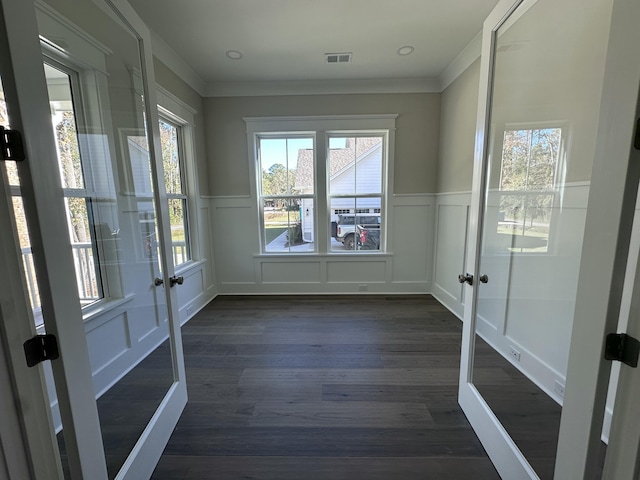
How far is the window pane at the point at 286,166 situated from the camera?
3.65 m

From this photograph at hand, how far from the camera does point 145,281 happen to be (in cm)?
170

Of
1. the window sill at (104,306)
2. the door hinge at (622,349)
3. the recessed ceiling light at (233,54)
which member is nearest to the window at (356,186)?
the recessed ceiling light at (233,54)

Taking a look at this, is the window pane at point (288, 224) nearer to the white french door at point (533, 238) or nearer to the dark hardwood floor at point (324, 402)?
the dark hardwood floor at point (324, 402)

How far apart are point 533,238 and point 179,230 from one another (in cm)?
339

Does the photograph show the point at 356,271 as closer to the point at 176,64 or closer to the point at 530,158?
the point at 530,158

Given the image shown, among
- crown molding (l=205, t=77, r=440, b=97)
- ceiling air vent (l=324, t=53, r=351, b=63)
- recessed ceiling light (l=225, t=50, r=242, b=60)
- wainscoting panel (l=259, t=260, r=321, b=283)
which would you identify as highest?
recessed ceiling light (l=225, t=50, r=242, b=60)

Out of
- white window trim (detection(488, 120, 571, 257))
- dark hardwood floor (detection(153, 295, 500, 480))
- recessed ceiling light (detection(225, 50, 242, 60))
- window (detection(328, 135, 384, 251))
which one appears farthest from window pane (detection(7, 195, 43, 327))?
window (detection(328, 135, 384, 251))

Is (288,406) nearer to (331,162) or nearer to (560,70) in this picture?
(560,70)

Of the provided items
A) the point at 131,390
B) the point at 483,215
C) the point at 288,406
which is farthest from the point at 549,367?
the point at 131,390

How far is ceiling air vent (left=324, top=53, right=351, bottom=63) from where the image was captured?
2804 millimetres

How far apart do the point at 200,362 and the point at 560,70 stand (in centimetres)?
327

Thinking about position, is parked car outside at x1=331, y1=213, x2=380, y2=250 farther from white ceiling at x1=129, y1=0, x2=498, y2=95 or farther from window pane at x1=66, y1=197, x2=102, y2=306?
window pane at x1=66, y1=197, x2=102, y2=306

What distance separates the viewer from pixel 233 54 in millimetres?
2777

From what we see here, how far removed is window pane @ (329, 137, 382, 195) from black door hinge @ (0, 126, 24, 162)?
10.4 ft
